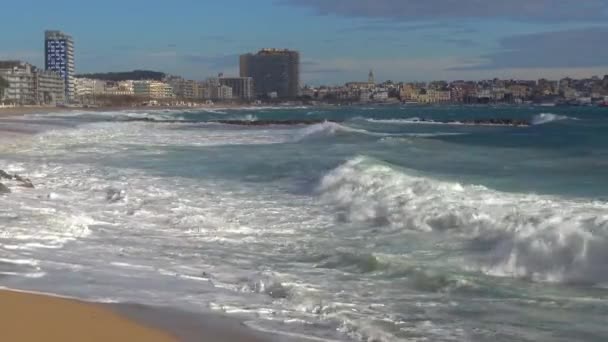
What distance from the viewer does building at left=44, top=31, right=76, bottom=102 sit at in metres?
182

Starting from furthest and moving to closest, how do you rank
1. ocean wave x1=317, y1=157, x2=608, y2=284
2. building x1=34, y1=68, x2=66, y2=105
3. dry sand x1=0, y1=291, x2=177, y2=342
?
1. building x1=34, y1=68, x2=66, y2=105
2. ocean wave x1=317, y1=157, x2=608, y2=284
3. dry sand x1=0, y1=291, x2=177, y2=342

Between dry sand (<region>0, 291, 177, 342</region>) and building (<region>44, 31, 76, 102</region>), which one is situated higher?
building (<region>44, 31, 76, 102</region>)

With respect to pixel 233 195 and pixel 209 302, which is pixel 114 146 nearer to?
pixel 233 195

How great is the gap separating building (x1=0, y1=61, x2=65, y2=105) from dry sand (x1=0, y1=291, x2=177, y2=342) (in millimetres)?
132430

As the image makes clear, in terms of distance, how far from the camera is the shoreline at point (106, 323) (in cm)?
577

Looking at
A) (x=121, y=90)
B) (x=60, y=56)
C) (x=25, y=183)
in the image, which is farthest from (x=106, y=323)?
(x=121, y=90)

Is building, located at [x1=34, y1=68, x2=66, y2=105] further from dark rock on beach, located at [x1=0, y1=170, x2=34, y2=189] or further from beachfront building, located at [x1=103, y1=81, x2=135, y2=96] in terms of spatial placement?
dark rock on beach, located at [x1=0, y1=170, x2=34, y2=189]

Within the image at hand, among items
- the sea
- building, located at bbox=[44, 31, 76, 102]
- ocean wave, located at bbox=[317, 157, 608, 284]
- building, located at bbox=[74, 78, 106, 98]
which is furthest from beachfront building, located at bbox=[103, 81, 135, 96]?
ocean wave, located at bbox=[317, 157, 608, 284]

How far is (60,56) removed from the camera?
18588cm

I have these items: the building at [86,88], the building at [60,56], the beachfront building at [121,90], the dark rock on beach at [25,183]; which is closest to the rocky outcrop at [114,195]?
the dark rock on beach at [25,183]

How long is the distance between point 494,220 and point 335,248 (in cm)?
227

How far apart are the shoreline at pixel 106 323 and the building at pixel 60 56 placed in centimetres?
17835

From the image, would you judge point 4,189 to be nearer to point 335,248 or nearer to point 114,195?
point 114,195

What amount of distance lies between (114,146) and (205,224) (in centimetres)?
1989
